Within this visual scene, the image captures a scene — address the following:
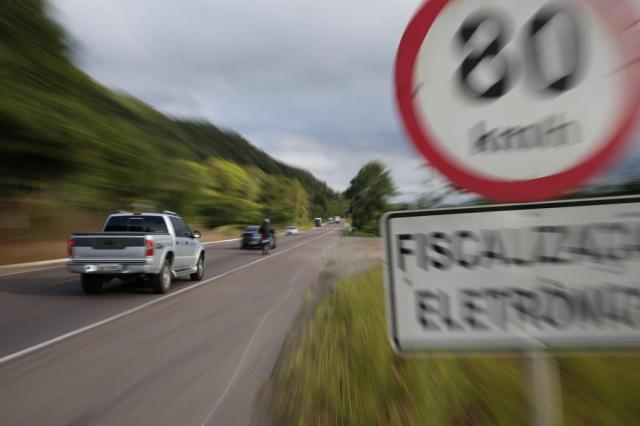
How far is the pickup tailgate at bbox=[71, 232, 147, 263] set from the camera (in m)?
10.5

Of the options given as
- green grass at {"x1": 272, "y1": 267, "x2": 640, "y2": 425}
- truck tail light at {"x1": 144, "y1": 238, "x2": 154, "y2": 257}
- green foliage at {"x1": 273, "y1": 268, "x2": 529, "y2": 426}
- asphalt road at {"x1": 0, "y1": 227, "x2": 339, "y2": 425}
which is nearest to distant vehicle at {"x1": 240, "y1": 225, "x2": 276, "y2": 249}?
asphalt road at {"x1": 0, "y1": 227, "x2": 339, "y2": 425}

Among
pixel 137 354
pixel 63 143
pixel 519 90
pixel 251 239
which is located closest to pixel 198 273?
pixel 63 143

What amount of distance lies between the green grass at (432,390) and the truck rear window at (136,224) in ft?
25.9

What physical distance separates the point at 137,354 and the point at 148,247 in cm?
526

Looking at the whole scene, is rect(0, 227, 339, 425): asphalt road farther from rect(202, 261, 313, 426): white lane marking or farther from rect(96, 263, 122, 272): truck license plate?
rect(96, 263, 122, 272): truck license plate

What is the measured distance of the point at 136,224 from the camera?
12.1 meters

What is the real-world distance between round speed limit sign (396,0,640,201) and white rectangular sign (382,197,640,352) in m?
0.13

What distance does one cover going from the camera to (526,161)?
175 cm

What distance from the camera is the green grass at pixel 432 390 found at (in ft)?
10.9

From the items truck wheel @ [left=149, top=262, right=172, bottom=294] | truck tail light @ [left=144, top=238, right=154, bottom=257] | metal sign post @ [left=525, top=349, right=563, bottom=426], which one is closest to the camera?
metal sign post @ [left=525, top=349, right=563, bottom=426]

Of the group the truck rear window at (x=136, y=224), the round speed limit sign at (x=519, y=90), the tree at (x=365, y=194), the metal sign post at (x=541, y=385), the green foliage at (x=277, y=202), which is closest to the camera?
the round speed limit sign at (x=519, y=90)

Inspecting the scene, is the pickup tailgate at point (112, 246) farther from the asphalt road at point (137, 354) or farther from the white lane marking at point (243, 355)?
the white lane marking at point (243, 355)

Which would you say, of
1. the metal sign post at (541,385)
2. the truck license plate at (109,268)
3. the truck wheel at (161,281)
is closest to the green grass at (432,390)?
the metal sign post at (541,385)

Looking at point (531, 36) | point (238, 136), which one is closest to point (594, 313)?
point (531, 36)
